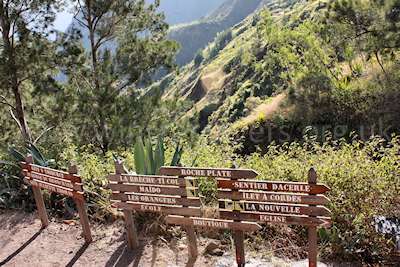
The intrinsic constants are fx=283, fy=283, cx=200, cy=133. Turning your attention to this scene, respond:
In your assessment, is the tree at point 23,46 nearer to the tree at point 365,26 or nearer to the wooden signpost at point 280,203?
the wooden signpost at point 280,203

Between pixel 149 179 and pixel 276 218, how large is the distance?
1319 mm

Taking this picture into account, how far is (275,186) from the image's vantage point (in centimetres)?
251

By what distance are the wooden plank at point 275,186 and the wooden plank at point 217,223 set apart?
1.13 feet

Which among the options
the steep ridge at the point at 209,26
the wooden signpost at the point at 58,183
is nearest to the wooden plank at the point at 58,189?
the wooden signpost at the point at 58,183

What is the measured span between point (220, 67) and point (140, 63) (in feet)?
162

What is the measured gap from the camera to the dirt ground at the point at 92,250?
302 cm

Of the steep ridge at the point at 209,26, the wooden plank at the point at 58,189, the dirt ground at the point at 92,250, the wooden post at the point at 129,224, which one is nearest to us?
the dirt ground at the point at 92,250

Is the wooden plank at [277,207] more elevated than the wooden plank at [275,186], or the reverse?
the wooden plank at [275,186]

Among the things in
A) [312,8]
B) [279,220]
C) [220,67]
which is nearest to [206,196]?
[279,220]

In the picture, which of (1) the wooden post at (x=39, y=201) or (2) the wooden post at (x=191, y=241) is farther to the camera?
(1) the wooden post at (x=39, y=201)

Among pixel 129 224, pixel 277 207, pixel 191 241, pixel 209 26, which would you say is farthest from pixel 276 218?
pixel 209 26

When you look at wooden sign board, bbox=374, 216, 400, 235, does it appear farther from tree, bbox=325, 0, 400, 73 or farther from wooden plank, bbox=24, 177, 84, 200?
tree, bbox=325, 0, 400, 73

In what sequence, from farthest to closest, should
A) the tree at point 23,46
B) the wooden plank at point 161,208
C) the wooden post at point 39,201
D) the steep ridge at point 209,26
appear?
the steep ridge at point 209,26
the tree at point 23,46
the wooden post at point 39,201
the wooden plank at point 161,208

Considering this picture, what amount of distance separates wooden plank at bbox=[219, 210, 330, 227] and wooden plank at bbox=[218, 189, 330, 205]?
0.45 feet
